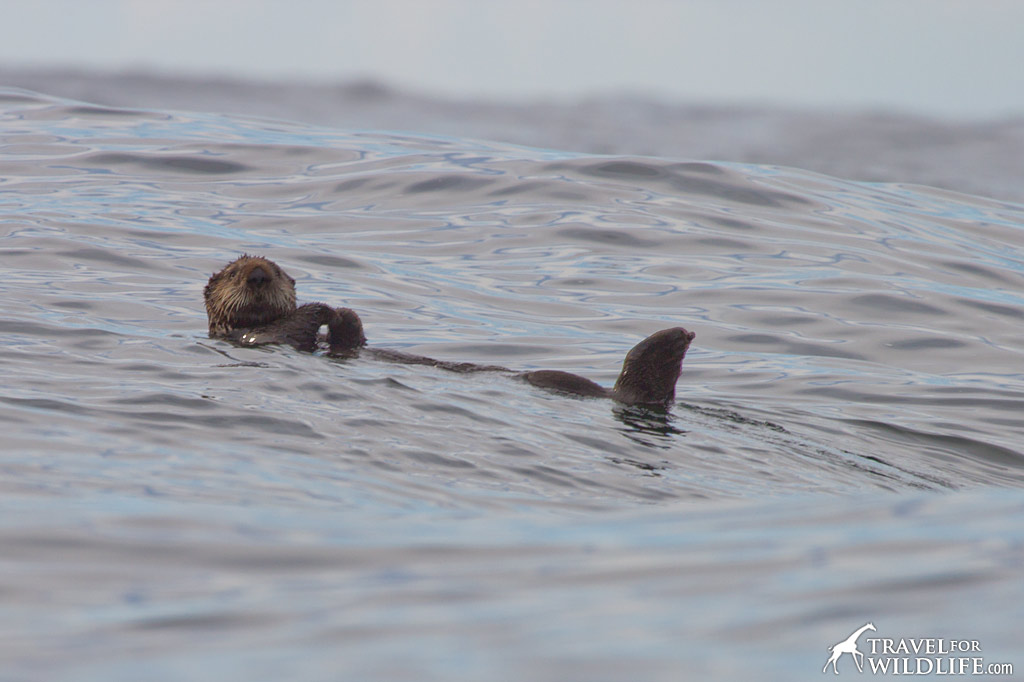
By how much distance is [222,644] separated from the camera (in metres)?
2.79

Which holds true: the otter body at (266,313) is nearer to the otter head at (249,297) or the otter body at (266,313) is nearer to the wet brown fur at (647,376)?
the otter head at (249,297)

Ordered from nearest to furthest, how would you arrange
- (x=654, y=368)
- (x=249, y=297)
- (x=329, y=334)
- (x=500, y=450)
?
(x=500, y=450) → (x=654, y=368) → (x=329, y=334) → (x=249, y=297)

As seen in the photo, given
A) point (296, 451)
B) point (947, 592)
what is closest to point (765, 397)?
point (296, 451)

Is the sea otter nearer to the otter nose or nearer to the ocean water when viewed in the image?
the otter nose

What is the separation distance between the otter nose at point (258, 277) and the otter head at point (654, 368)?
228 cm

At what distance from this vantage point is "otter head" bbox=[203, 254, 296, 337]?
6.78 meters

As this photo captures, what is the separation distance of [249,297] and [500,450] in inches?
98.9

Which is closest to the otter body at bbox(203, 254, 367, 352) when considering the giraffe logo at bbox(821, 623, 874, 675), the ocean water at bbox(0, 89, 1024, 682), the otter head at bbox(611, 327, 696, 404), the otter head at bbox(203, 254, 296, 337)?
the otter head at bbox(203, 254, 296, 337)

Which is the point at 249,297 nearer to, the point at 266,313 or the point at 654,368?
the point at 266,313

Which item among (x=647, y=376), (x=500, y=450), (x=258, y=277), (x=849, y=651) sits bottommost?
(x=500, y=450)

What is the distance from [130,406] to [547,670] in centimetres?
319

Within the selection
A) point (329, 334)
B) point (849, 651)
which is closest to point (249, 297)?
point (329, 334)

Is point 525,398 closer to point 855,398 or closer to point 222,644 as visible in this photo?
point 855,398

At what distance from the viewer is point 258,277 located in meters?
6.71
